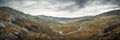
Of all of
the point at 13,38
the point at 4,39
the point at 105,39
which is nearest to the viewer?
the point at 105,39

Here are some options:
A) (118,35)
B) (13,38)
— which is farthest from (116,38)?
(13,38)

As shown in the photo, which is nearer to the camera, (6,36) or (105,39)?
(105,39)

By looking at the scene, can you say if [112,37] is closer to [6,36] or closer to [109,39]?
[109,39]

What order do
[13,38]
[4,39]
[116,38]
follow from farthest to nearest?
[13,38]
[4,39]
[116,38]

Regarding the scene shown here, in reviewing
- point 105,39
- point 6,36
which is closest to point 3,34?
point 6,36

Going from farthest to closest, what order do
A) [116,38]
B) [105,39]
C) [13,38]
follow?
1. [13,38]
2. [105,39]
3. [116,38]

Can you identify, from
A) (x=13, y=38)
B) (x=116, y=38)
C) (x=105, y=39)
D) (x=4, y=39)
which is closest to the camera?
(x=116, y=38)

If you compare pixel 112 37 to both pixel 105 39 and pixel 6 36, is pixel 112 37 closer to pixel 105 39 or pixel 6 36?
pixel 105 39

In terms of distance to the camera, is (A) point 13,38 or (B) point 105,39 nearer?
(B) point 105,39
